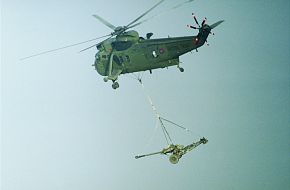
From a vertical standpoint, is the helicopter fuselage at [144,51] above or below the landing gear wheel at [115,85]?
above

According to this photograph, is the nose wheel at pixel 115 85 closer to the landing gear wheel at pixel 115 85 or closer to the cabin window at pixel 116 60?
the landing gear wheel at pixel 115 85

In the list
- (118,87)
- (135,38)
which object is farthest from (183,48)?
(118,87)

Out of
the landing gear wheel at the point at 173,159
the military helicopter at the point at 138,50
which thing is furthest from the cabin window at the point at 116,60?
the landing gear wheel at the point at 173,159

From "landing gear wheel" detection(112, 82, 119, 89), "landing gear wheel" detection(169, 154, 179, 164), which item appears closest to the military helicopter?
"landing gear wheel" detection(112, 82, 119, 89)

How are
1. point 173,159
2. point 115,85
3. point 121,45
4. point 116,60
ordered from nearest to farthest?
point 173,159, point 115,85, point 121,45, point 116,60

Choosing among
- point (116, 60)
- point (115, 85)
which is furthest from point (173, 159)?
point (116, 60)

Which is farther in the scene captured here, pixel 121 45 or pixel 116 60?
pixel 116 60

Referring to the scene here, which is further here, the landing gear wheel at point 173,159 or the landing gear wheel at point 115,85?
the landing gear wheel at point 115,85

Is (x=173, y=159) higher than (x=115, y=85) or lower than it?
lower

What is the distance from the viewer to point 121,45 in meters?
33.9

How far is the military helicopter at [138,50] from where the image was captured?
109 feet

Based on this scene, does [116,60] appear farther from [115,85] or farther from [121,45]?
[115,85]

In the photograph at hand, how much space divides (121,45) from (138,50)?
1.59 meters

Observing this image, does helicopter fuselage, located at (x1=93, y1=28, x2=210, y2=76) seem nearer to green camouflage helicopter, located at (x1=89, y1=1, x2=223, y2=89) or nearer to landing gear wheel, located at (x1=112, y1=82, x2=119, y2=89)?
green camouflage helicopter, located at (x1=89, y1=1, x2=223, y2=89)
